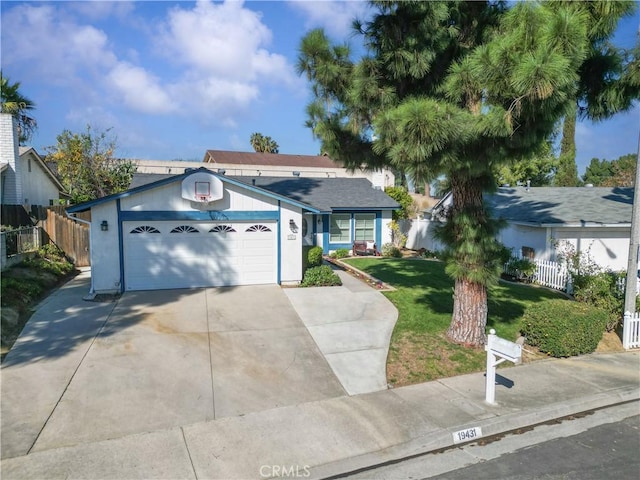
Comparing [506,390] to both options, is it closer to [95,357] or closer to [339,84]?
[339,84]

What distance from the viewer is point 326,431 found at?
600cm

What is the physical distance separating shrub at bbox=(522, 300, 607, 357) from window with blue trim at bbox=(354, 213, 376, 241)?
12.1 meters

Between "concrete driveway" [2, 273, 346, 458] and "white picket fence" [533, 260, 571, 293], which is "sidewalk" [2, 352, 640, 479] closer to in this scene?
"concrete driveway" [2, 273, 346, 458]

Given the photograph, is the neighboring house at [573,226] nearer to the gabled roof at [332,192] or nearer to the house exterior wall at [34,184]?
the gabled roof at [332,192]

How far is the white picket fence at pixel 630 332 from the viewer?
33.1 ft

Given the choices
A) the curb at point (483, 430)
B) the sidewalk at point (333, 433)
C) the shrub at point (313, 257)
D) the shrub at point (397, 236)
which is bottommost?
the curb at point (483, 430)

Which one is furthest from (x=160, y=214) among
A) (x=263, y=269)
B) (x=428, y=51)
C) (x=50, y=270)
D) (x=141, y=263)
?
(x=428, y=51)

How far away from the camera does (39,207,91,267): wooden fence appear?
16344 mm

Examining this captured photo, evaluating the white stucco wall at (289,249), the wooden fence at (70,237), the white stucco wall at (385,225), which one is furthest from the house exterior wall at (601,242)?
the wooden fence at (70,237)

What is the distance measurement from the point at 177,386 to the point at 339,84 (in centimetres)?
661

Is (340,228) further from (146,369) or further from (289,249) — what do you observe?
(146,369)

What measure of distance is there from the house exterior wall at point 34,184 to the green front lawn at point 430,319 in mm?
15645

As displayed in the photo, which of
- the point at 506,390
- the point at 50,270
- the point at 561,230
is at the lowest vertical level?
the point at 506,390

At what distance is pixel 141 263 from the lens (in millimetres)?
12625
